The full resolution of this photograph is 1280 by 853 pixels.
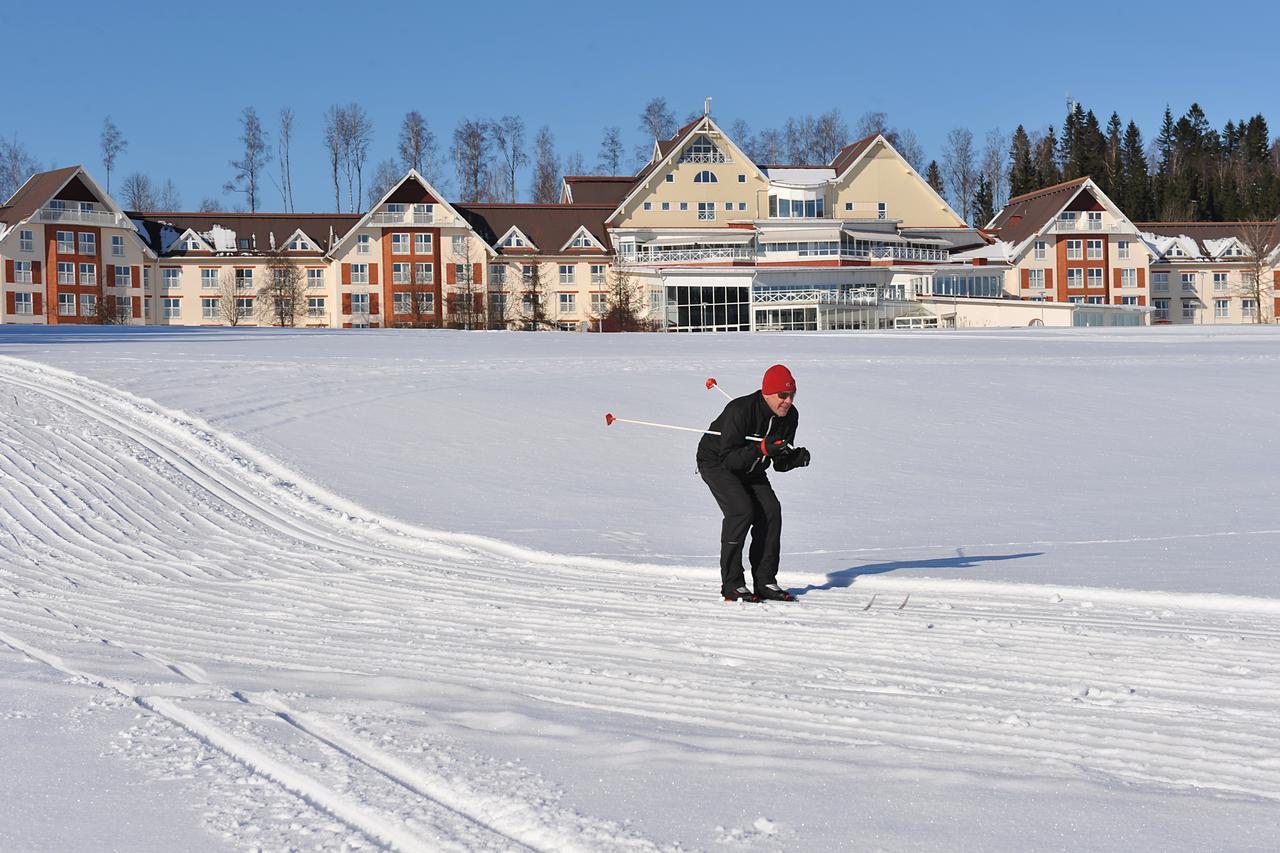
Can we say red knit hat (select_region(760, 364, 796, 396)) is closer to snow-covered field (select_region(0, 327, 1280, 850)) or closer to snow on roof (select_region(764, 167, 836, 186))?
snow-covered field (select_region(0, 327, 1280, 850))

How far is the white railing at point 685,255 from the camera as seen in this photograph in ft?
241

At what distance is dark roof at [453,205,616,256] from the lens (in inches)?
3071

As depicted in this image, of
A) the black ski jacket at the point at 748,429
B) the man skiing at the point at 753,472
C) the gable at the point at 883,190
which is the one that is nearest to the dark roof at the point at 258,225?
the gable at the point at 883,190

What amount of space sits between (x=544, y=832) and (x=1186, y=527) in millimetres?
10576

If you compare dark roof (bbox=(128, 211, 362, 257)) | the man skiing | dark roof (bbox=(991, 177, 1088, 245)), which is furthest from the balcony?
the man skiing

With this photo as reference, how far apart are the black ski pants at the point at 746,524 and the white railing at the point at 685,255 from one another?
63476 mm

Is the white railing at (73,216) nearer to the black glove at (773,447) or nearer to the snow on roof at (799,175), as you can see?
the snow on roof at (799,175)

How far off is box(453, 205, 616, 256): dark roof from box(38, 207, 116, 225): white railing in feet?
64.5

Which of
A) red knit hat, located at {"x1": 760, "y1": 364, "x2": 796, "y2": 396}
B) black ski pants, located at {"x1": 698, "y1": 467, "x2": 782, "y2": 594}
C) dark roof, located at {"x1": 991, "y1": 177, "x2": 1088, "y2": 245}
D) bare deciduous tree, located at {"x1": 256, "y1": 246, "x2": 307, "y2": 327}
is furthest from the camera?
dark roof, located at {"x1": 991, "y1": 177, "x2": 1088, "y2": 245}

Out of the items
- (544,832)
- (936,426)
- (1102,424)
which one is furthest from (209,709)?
(1102,424)

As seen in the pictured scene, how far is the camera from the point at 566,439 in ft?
65.7

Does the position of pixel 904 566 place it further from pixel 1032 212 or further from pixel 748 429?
pixel 1032 212

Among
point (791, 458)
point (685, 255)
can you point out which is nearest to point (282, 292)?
point (685, 255)

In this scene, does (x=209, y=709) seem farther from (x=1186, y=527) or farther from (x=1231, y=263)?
(x=1231, y=263)
